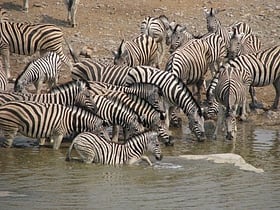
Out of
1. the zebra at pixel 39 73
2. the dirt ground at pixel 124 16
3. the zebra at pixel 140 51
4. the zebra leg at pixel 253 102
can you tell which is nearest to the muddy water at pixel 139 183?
the zebra at pixel 39 73

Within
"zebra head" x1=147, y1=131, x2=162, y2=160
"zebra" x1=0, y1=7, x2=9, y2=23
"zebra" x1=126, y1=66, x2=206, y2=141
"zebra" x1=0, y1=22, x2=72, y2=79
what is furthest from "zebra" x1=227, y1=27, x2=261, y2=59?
"zebra head" x1=147, y1=131, x2=162, y2=160

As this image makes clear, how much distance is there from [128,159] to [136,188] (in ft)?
4.56

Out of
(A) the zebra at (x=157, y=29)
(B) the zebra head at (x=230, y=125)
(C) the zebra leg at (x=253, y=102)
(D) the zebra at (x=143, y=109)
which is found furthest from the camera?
(A) the zebra at (x=157, y=29)

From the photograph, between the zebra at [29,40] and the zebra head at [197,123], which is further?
the zebra at [29,40]

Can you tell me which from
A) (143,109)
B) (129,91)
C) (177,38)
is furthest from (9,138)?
(177,38)

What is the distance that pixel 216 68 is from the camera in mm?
18922

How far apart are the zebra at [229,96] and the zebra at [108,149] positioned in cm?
242

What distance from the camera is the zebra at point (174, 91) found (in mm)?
14977

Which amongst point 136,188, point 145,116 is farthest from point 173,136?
point 136,188

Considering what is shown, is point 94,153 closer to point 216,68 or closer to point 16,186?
point 16,186

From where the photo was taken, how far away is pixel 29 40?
19.1m

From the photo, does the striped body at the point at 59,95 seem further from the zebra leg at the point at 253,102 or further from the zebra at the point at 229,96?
the zebra leg at the point at 253,102

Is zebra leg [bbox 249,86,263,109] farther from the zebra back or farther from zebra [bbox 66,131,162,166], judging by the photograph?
zebra [bbox 66,131,162,166]

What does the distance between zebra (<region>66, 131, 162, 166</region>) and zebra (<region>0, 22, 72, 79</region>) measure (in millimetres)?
6549
